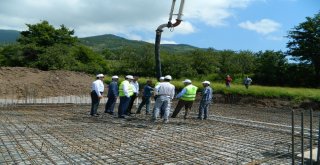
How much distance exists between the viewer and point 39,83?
61.6 ft

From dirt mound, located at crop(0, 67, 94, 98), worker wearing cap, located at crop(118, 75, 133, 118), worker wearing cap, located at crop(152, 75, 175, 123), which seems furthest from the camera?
dirt mound, located at crop(0, 67, 94, 98)

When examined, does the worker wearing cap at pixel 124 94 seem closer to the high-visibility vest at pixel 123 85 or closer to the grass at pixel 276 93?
the high-visibility vest at pixel 123 85

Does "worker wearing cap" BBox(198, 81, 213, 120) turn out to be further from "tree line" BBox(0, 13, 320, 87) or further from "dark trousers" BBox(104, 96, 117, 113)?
"tree line" BBox(0, 13, 320, 87)

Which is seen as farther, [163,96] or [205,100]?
[205,100]

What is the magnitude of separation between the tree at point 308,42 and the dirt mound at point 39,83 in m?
14.9

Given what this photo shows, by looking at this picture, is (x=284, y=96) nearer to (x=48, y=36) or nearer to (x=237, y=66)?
(x=237, y=66)

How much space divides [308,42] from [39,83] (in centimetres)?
1814

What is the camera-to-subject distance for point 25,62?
1134 inches

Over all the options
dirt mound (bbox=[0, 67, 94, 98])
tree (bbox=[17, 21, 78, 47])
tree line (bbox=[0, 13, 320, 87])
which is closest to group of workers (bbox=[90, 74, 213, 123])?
dirt mound (bbox=[0, 67, 94, 98])

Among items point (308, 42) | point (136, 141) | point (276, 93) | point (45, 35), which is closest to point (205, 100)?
point (136, 141)

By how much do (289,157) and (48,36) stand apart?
94.1 ft

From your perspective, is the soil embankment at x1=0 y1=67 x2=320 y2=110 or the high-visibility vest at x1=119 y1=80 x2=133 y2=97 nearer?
the high-visibility vest at x1=119 y1=80 x2=133 y2=97

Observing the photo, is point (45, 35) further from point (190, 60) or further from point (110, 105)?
point (110, 105)

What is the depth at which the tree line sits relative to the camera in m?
25.8
